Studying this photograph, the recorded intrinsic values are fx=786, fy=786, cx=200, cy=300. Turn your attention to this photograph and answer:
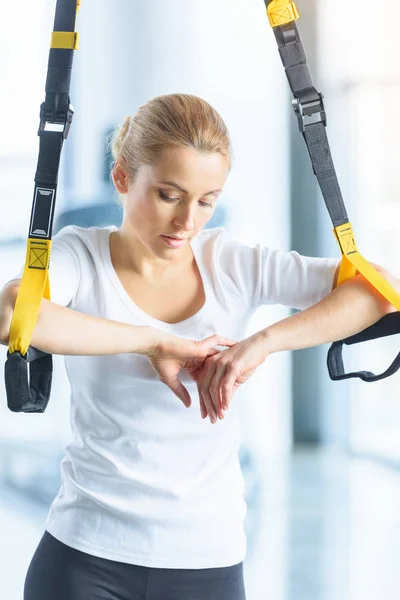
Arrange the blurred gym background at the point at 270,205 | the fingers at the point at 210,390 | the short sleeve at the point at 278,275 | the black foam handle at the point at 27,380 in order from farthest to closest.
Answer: the blurred gym background at the point at 270,205 < the short sleeve at the point at 278,275 < the fingers at the point at 210,390 < the black foam handle at the point at 27,380

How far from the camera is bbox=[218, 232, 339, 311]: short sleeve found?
3.82ft

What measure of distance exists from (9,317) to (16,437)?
1181 millimetres

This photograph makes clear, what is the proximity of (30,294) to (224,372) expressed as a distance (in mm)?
280

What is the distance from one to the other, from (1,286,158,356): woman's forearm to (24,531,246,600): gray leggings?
320 millimetres

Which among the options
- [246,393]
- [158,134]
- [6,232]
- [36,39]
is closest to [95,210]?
[6,232]

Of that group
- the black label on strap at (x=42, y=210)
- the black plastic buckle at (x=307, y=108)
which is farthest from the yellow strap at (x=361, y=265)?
the black label on strap at (x=42, y=210)

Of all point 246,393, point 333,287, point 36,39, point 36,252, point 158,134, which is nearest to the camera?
point 36,252

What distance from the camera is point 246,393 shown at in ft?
6.95

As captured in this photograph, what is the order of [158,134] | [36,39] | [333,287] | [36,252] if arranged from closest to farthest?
[36,252]
[158,134]
[333,287]
[36,39]

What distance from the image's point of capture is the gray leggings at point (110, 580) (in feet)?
3.66

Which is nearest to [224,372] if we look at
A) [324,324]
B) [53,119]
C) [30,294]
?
[324,324]

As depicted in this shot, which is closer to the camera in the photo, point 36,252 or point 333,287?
point 36,252

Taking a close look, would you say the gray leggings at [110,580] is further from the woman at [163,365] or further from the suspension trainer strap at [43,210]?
the suspension trainer strap at [43,210]

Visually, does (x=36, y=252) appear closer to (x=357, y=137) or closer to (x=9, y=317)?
(x=9, y=317)
